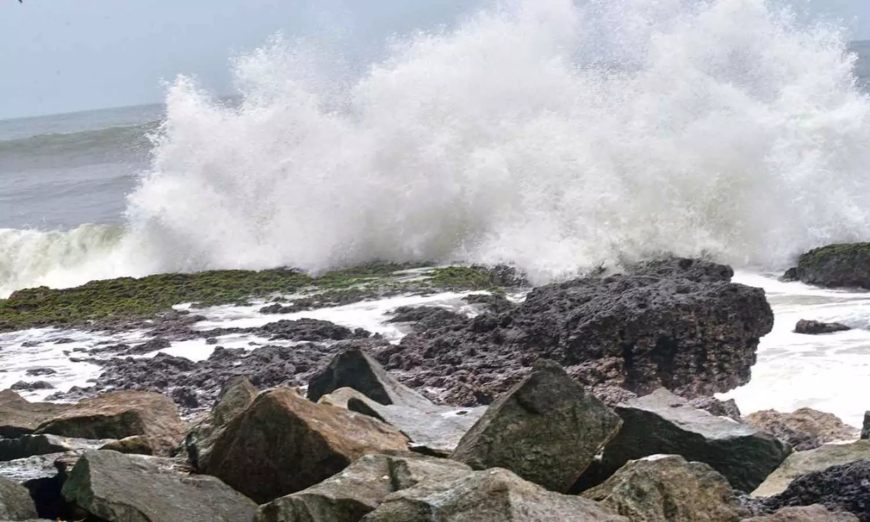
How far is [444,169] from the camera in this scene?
14.8m

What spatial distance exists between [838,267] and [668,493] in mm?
7297

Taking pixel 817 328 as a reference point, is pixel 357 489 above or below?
above

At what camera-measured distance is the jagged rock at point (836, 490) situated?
3.84 metres

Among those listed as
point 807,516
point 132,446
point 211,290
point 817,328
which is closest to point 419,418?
point 132,446

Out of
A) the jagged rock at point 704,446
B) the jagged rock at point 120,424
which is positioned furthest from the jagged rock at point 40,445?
the jagged rock at point 704,446

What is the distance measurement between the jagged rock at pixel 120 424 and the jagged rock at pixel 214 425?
32cm

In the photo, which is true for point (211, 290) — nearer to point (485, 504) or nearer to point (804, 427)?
point (804, 427)

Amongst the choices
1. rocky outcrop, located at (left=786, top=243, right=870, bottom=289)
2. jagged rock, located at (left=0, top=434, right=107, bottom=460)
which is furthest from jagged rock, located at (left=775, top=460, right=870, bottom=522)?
rocky outcrop, located at (left=786, top=243, right=870, bottom=289)

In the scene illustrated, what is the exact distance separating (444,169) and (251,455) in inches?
419

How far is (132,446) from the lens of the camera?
15.9 feet

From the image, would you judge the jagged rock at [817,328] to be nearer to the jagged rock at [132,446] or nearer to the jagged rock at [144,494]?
the jagged rock at [132,446]

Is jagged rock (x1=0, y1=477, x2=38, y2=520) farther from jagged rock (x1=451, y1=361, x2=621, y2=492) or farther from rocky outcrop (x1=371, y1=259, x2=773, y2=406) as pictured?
rocky outcrop (x1=371, y1=259, x2=773, y2=406)

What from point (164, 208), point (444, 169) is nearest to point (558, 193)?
point (444, 169)

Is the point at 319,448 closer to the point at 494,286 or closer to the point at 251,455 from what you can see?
the point at 251,455
